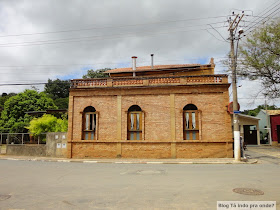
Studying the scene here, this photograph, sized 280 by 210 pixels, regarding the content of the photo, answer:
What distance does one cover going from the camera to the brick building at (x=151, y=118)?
16.8 meters

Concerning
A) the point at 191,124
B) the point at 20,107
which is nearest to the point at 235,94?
the point at 191,124

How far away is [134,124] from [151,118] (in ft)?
4.71

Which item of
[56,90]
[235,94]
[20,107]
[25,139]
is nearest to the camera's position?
[235,94]

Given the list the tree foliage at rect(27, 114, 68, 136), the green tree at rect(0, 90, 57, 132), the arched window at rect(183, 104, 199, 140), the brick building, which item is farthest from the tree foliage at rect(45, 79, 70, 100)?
the arched window at rect(183, 104, 199, 140)

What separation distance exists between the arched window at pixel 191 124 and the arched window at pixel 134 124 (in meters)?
3.43

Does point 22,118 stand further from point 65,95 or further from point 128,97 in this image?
point 65,95

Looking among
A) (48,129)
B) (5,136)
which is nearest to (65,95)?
(5,136)

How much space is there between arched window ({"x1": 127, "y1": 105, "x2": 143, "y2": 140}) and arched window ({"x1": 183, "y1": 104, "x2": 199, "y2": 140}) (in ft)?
11.2

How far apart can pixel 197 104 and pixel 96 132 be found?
8104mm

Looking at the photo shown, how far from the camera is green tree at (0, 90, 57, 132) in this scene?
32.8 meters

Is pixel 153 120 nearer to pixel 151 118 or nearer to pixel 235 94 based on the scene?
pixel 151 118

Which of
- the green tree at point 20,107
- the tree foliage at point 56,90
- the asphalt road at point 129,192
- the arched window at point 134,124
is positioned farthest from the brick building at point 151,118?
the tree foliage at point 56,90

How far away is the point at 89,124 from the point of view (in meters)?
18.3

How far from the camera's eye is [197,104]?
17.2m
